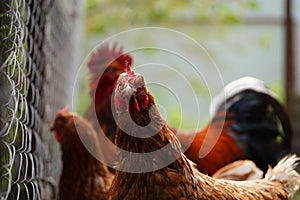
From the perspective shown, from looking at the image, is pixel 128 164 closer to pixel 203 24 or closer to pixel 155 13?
pixel 155 13

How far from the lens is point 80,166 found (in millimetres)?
2672

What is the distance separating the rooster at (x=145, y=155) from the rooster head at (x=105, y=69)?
4.93 ft

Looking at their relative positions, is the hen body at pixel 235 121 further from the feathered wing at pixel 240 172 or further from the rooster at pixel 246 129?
the feathered wing at pixel 240 172

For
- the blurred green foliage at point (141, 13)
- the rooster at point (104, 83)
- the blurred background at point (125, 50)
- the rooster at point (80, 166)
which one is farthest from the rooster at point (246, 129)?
the blurred green foliage at point (141, 13)

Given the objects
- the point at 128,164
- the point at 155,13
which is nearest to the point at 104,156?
the point at 128,164

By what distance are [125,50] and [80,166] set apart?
5.01ft

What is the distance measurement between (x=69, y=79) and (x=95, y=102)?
179 centimetres

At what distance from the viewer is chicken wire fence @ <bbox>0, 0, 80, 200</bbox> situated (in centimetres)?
158

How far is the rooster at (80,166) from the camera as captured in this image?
2566 millimetres

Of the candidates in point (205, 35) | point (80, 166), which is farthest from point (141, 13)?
point (80, 166)

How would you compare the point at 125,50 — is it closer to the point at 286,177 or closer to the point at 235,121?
the point at 235,121

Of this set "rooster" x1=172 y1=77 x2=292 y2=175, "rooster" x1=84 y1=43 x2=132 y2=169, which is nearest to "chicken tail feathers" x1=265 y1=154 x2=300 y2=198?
"rooster" x1=172 y1=77 x2=292 y2=175

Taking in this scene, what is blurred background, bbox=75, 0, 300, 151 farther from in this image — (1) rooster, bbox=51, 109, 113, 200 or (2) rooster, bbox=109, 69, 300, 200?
(2) rooster, bbox=109, 69, 300, 200

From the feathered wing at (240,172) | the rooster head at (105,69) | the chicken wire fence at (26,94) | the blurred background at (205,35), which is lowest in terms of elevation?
the feathered wing at (240,172)
